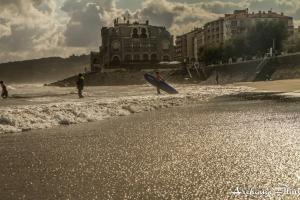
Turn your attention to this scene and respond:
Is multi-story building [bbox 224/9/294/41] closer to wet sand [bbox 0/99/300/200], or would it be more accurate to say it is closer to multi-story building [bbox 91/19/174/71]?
multi-story building [bbox 91/19/174/71]

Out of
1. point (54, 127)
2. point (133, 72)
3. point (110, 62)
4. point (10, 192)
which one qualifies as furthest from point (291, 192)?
point (110, 62)

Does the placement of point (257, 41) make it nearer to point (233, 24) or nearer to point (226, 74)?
point (226, 74)

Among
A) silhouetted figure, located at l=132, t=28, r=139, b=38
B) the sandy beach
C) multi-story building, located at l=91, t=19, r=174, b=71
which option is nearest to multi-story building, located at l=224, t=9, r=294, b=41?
multi-story building, located at l=91, t=19, r=174, b=71

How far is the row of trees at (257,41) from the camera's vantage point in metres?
93.0

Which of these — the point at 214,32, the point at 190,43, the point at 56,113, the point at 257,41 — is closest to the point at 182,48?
the point at 190,43

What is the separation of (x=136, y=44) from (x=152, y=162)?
120 meters

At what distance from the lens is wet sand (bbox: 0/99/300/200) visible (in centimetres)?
672

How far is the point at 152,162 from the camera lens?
8.78m

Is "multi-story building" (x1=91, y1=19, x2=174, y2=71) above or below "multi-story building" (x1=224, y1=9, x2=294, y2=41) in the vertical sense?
below

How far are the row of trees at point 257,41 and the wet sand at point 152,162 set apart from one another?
8239cm

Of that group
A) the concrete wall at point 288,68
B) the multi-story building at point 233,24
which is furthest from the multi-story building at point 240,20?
the concrete wall at point 288,68

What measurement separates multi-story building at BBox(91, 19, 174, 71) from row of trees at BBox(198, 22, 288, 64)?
2421 cm

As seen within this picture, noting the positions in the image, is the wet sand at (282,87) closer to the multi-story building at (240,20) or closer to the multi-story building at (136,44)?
the multi-story building at (136,44)

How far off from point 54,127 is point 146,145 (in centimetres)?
597
